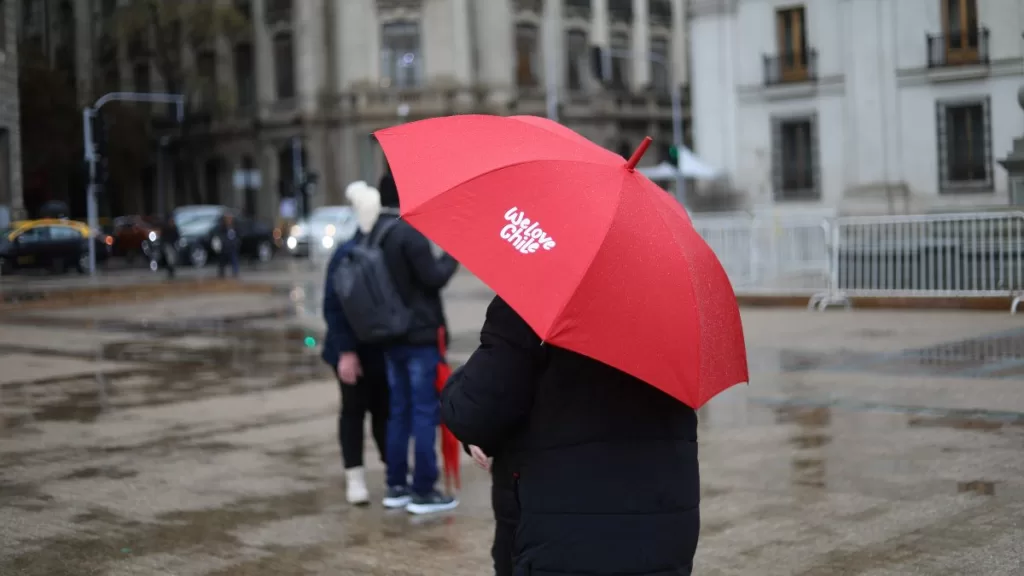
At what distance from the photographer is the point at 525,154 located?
3.79m

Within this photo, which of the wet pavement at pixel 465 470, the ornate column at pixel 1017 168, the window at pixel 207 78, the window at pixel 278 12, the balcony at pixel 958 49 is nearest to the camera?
the wet pavement at pixel 465 470

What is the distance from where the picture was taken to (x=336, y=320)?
750cm

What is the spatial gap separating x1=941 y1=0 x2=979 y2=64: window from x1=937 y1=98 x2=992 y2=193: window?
1.18 metres

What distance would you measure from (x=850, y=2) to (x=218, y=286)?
17740mm

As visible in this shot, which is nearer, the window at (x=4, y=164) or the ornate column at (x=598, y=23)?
the window at (x=4, y=164)

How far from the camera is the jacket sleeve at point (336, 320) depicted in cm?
745

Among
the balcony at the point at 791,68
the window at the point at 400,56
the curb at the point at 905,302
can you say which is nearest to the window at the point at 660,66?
the window at the point at 400,56

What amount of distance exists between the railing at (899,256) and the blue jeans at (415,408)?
40.4 ft

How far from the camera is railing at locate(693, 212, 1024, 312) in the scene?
59.9 ft

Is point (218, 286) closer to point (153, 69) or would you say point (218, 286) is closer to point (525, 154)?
point (525, 154)

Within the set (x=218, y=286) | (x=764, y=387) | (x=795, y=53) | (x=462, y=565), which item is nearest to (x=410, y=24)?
(x=795, y=53)

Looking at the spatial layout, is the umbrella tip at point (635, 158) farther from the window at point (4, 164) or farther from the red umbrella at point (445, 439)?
the window at point (4, 164)

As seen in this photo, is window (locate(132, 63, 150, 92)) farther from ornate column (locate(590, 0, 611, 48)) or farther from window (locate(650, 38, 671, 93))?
window (locate(650, 38, 671, 93))

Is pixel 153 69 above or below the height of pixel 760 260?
above
